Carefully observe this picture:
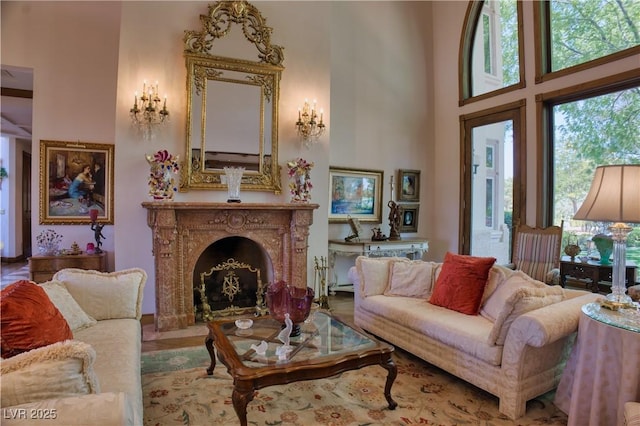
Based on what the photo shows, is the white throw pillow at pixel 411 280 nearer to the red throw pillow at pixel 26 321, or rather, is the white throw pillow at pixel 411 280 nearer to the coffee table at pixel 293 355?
the coffee table at pixel 293 355

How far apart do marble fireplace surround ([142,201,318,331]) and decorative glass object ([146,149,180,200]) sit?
15 centimetres

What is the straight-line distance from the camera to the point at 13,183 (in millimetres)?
7941

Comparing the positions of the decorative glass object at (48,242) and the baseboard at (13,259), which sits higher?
the decorative glass object at (48,242)

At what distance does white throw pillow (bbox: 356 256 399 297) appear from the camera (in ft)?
12.0

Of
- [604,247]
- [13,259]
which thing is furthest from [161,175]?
[13,259]

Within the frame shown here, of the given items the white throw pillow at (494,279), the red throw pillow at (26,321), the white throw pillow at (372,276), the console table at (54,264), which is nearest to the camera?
the red throw pillow at (26,321)

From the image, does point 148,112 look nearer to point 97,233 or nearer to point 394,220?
point 97,233

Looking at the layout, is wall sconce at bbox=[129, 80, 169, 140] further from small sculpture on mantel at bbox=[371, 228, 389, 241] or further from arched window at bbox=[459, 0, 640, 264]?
arched window at bbox=[459, 0, 640, 264]

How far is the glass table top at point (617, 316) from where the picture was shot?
6.50 ft

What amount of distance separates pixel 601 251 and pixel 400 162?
2999 mm

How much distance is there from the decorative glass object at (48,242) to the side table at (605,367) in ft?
17.2

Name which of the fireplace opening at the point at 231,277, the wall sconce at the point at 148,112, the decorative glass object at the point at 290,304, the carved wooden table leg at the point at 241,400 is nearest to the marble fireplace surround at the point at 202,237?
the fireplace opening at the point at 231,277

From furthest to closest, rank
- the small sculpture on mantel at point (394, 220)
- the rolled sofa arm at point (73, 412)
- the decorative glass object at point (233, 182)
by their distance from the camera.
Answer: the small sculpture on mantel at point (394, 220) → the decorative glass object at point (233, 182) → the rolled sofa arm at point (73, 412)

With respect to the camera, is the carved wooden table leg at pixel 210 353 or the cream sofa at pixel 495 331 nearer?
the cream sofa at pixel 495 331
